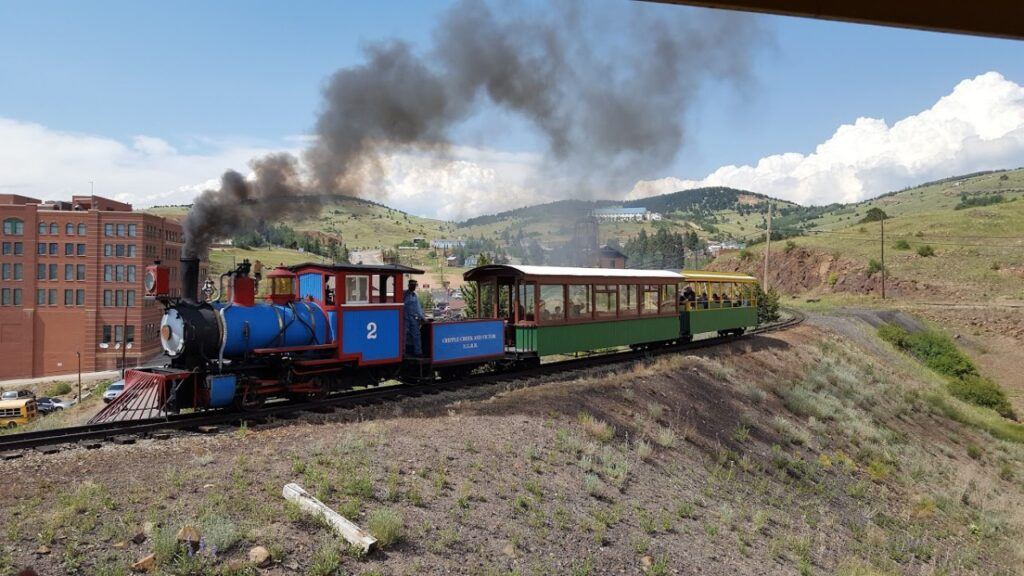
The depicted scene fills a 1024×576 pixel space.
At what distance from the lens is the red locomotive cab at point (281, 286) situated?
1398 centimetres

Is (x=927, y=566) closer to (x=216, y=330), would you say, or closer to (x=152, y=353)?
(x=216, y=330)

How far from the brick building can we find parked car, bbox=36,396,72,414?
13.7 meters

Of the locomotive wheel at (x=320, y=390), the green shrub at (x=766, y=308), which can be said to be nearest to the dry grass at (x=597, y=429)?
the locomotive wheel at (x=320, y=390)

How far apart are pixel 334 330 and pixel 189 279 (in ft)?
9.88

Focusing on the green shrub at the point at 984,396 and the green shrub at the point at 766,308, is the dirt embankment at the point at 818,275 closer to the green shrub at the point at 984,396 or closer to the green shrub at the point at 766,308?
the green shrub at the point at 766,308

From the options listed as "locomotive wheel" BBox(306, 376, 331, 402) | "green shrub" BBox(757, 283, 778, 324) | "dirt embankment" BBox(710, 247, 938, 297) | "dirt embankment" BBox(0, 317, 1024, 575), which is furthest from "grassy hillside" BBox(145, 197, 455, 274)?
"dirt embankment" BBox(0, 317, 1024, 575)

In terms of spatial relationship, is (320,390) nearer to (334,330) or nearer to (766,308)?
(334,330)

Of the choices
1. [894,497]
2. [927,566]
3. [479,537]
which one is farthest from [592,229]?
[479,537]

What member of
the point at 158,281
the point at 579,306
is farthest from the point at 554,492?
the point at 579,306

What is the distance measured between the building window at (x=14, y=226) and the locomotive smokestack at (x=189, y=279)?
210 ft

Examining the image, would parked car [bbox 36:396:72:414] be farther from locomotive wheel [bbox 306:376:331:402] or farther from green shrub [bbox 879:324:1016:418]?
green shrub [bbox 879:324:1016:418]

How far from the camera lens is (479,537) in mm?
8453

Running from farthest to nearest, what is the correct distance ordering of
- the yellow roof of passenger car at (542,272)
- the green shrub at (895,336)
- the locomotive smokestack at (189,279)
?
1. the green shrub at (895,336)
2. the yellow roof of passenger car at (542,272)
3. the locomotive smokestack at (189,279)

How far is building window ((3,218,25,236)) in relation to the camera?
6225cm
